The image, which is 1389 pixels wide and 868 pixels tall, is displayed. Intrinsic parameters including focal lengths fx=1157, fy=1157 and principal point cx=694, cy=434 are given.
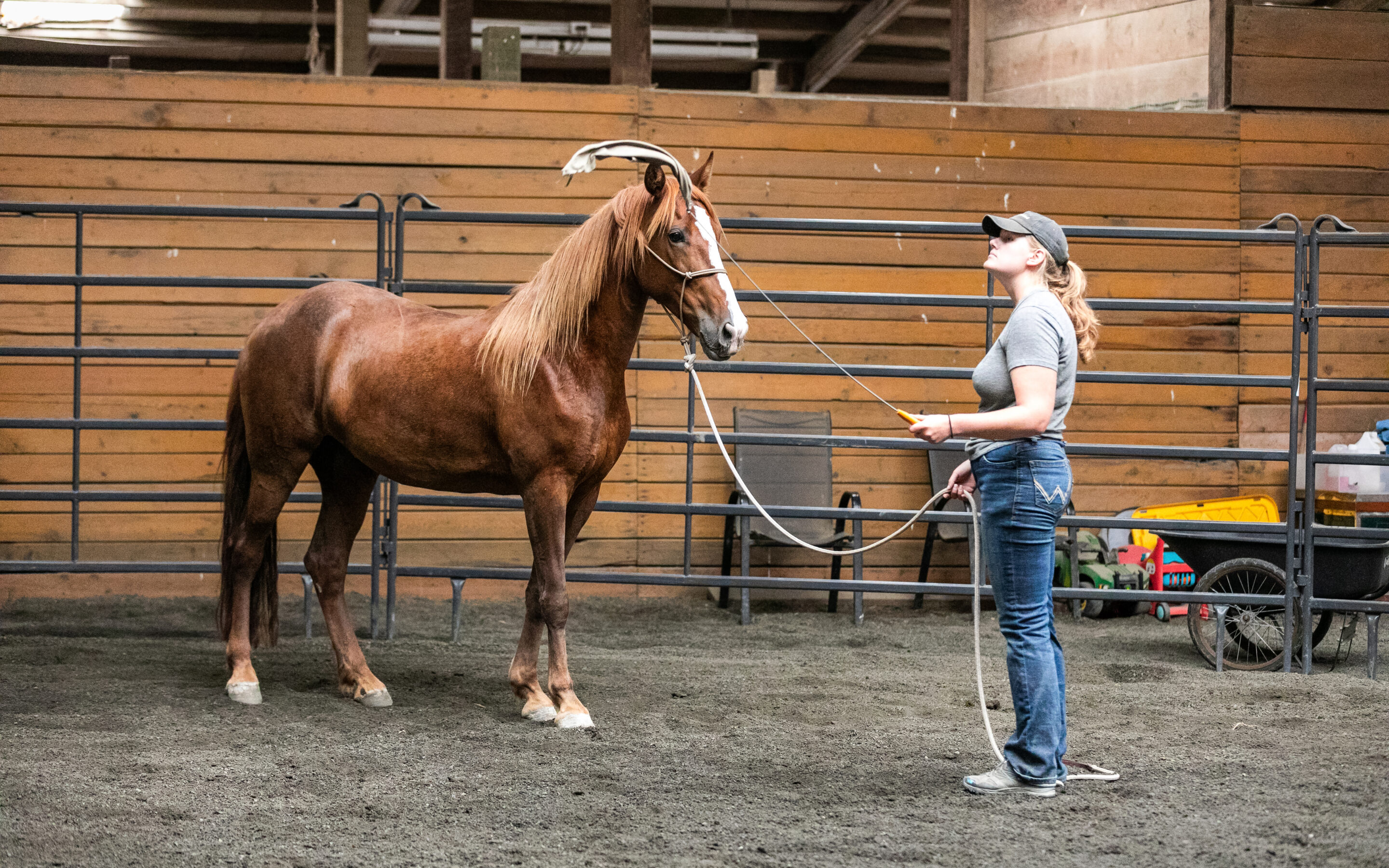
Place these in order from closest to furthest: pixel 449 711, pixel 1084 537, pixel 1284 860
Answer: pixel 1284 860, pixel 449 711, pixel 1084 537

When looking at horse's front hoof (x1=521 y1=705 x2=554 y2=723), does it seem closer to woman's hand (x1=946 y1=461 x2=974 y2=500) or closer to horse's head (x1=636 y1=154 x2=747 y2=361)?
horse's head (x1=636 y1=154 x2=747 y2=361)

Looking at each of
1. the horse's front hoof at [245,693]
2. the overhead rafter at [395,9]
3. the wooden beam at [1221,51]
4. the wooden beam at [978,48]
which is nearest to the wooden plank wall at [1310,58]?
the wooden beam at [1221,51]

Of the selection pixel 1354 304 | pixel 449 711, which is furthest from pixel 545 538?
pixel 1354 304

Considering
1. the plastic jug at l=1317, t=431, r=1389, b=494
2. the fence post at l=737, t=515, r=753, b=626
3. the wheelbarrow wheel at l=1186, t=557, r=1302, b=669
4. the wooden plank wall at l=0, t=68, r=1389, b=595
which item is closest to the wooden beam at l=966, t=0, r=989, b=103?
the wooden plank wall at l=0, t=68, r=1389, b=595

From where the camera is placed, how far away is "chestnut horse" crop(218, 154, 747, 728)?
346 centimetres

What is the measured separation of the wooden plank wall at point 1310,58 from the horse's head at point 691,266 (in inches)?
169

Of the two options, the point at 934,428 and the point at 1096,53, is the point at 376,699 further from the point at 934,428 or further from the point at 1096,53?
the point at 1096,53

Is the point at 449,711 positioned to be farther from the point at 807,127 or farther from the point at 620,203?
the point at 807,127

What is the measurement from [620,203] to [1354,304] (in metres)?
4.95

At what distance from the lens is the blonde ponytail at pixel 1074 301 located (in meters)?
2.82

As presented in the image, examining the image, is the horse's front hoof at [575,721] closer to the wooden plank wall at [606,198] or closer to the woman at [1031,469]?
the woman at [1031,469]

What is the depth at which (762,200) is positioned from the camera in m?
6.15

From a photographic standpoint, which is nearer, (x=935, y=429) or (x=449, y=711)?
(x=935, y=429)

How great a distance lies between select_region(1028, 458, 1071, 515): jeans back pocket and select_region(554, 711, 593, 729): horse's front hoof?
1.58m
